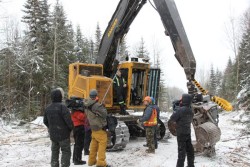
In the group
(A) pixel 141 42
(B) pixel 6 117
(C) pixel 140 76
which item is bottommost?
(B) pixel 6 117

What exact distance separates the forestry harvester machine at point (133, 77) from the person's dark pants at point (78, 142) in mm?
1079

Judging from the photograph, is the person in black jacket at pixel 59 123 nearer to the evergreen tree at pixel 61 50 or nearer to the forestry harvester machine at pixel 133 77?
the forestry harvester machine at pixel 133 77

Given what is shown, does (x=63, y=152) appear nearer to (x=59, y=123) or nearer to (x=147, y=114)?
(x=59, y=123)

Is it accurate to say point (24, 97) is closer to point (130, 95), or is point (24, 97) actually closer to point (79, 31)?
point (130, 95)

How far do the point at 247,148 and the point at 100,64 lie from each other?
5741 millimetres

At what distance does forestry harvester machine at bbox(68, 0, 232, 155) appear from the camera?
823 centimetres

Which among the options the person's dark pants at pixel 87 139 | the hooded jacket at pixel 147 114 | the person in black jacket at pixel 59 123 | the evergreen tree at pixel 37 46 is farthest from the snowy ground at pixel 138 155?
the evergreen tree at pixel 37 46

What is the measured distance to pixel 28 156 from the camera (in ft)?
29.2

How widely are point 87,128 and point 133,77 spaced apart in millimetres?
3625

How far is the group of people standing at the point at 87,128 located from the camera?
6680mm

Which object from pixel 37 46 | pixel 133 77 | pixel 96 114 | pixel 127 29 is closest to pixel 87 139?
pixel 96 114

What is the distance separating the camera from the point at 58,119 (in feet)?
21.8

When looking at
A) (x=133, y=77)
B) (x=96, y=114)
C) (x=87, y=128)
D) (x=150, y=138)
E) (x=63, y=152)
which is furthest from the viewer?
(x=133, y=77)

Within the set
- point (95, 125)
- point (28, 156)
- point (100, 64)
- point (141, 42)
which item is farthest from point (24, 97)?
point (141, 42)
